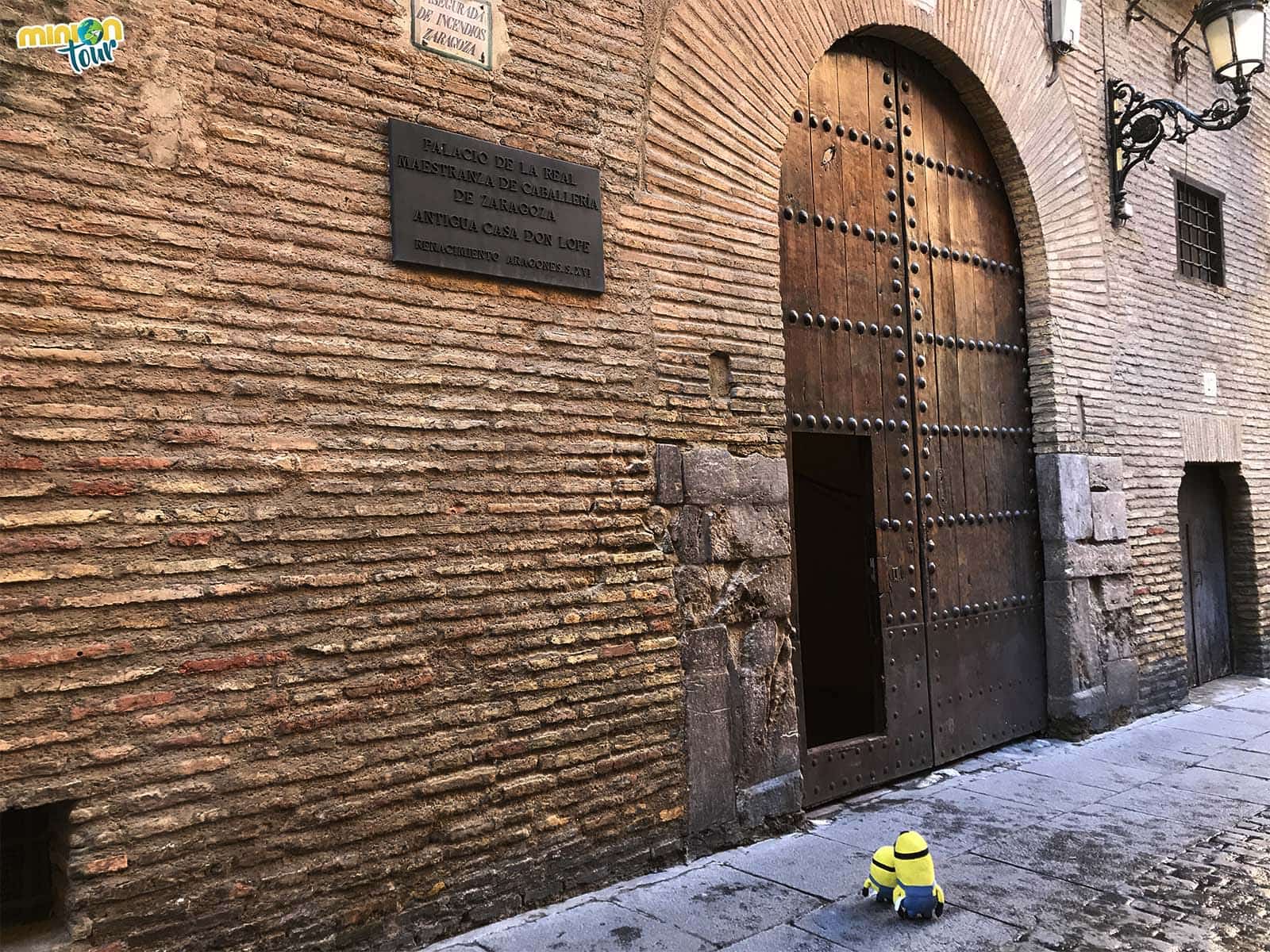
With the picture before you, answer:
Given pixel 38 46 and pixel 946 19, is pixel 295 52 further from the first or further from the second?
pixel 946 19

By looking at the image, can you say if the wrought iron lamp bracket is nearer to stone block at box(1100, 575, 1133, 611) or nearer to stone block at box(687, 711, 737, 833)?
stone block at box(1100, 575, 1133, 611)

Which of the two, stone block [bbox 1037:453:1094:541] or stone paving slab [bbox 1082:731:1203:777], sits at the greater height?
stone block [bbox 1037:453:1094:541]

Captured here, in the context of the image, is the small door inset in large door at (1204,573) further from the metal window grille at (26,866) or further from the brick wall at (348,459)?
the metal window grille at (26,866)

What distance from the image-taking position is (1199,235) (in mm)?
6582

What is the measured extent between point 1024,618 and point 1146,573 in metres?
1.17

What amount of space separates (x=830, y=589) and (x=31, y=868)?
12.5 feet

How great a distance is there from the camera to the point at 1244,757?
14.9 feet

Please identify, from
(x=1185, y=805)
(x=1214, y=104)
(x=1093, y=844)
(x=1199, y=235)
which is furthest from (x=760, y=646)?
(x=1199, y=235)

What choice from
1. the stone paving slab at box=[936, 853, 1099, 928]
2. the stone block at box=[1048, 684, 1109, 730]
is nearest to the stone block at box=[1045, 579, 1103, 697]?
the stone block at box=[1048, 684, 1109, 730]

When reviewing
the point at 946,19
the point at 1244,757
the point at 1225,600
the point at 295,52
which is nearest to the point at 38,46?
the point at 295,52

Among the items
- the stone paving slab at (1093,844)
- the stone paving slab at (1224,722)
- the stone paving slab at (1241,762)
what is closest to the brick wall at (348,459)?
the stone paving slab at (1093,844)

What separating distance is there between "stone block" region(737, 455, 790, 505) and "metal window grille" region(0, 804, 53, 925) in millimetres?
2347

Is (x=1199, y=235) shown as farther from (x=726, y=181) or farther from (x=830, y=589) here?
(x=726, y=181)

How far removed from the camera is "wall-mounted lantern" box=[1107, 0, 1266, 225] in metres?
5.35
